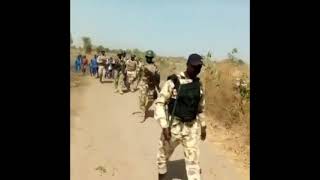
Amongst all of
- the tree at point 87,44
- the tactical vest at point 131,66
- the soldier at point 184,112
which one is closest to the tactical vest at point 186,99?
the soldier at point 184,112

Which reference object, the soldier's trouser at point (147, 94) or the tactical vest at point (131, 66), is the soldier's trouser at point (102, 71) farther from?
the soldier's trouser at point (147, 94)

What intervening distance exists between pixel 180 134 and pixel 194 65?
Answer: 95 centimetres

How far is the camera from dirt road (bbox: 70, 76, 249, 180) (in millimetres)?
8555

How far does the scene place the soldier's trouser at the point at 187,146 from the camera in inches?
278

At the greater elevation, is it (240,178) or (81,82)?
(81,82)

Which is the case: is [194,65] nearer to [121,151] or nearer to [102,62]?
[121,151]

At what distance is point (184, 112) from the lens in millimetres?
7082

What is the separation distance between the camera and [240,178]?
862 centimetres

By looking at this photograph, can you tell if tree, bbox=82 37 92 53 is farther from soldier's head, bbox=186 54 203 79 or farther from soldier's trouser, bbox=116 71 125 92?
soldier's head, bbox=186 54 203 79
